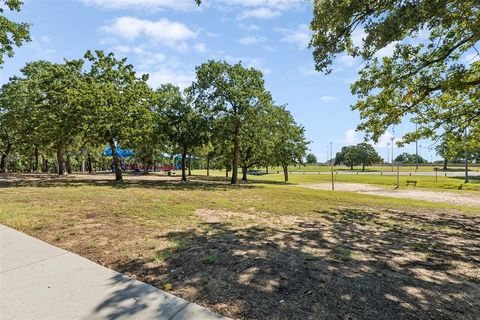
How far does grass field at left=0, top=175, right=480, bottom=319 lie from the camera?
358 cm

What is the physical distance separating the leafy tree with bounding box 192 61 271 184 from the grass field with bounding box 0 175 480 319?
15.8 metres

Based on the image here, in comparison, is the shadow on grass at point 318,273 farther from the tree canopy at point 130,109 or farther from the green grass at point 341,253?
the tree canopy at point 130,109

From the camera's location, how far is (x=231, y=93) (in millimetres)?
24250

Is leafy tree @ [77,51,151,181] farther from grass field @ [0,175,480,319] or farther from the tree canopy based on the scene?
grass field @ [0,175,480,319]

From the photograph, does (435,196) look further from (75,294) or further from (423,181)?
(75,294)

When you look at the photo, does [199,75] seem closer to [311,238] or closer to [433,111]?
[433,111]

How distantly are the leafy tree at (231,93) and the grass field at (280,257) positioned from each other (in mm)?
15824

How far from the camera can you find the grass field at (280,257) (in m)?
3.58

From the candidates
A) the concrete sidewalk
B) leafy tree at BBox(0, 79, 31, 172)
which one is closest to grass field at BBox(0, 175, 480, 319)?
the concrete sidewalk

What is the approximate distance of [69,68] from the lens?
2331 centimetres

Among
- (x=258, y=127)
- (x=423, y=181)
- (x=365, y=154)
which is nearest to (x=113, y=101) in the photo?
(x=258, y=127)

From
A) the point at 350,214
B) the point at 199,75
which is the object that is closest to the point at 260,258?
the point at 350,214

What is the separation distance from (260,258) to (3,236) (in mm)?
5379

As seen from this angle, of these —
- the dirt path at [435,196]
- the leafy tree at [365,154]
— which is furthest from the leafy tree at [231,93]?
the leafy tree at [365,154]
